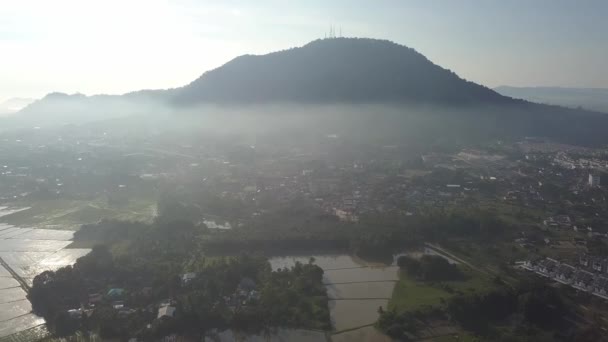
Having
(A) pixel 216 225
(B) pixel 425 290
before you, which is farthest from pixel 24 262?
(B) pixel 425 290

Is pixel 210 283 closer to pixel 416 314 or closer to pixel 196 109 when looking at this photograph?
pixel 416 314

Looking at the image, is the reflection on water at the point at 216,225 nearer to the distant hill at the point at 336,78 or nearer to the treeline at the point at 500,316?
the treeline at the point at 500,316

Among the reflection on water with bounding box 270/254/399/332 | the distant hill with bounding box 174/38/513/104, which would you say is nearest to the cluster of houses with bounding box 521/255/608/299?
the reflection on water with bounding box 270/254/399/332

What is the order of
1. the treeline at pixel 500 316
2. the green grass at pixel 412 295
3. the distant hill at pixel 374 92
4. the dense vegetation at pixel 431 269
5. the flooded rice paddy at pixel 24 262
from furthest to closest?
the distant hill at pixel 374 92
the dense vegetation at pixel 431 269
the green grass at pixel 412 295
the flooded rice paddy at pixel 24 262
the treeline at pixel 500 316

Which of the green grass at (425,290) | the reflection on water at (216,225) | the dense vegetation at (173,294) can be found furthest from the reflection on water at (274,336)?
the reflection on water at (216,225)

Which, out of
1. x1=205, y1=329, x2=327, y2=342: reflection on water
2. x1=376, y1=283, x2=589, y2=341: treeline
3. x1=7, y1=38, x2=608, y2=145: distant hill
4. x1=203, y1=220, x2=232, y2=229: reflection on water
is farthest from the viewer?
x1=7, y1=38, x2=608, y2=145: distant hill

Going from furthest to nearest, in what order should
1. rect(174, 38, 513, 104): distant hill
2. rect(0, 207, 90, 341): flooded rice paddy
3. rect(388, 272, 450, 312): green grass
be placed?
rect(174, 38, 513, 104): distant hill → rect(388, 272, 450, 312): green grass → rect(0, 207, 90, 341): flooded rice paddy

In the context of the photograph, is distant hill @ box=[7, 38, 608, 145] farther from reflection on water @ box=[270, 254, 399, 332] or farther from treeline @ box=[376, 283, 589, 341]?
treeline @ box=[376, 283, 589, 341]
